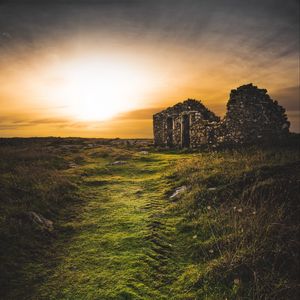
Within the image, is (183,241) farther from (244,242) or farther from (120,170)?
(120,170)

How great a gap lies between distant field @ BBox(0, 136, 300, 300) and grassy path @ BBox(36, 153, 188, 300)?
0.02 m

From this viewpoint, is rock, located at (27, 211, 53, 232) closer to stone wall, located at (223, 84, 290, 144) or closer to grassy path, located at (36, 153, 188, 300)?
grassy path, located at (36, 153, 188, 300)

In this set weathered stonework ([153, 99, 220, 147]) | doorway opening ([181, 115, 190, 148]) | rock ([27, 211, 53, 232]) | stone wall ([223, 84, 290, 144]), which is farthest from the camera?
doorway opening ([181, 115, 190, 148])

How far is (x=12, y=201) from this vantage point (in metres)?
7.95

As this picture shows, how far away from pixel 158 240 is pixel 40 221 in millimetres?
3233

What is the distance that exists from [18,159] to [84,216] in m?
11.7

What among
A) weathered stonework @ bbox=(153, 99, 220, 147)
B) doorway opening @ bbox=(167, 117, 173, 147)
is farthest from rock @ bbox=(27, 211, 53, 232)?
doorway opening @ bbox=(167, 117, 173, 147)

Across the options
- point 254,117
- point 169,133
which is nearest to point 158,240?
point 254,117

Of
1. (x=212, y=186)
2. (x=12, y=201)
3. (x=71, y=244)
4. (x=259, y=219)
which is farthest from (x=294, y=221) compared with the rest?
(x=12, y=201)

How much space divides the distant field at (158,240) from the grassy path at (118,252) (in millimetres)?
21

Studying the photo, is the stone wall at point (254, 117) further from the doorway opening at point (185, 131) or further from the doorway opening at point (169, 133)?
the doorway opening at point (169, 133)

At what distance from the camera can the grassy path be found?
14.3 feet

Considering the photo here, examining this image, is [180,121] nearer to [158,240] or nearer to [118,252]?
[158,240]

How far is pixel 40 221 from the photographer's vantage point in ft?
22.7
